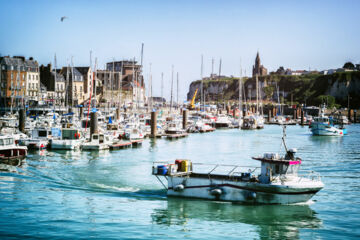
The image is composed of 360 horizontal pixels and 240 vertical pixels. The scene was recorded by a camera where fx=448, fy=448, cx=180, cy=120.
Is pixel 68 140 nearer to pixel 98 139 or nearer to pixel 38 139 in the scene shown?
pixel 98 139

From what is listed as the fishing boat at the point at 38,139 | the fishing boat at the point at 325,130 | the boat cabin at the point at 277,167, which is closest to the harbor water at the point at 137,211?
the boat cabin at the point at 277,167

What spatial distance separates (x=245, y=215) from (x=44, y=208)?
12936 millimetres

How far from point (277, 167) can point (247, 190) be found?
2.48m

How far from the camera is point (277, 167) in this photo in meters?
29.3

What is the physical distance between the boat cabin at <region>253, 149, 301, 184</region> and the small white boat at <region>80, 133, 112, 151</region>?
115 feet

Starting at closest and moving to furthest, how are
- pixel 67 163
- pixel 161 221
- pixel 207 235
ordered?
1. pixel 207 235
2. pixel 161 221
3. pixel 67 163

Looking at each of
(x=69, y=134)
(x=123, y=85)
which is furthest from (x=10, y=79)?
(x=69, y=134)

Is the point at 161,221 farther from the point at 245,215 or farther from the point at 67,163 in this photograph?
the point at 67,163

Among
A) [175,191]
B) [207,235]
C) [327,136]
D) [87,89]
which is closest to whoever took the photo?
[207,235]

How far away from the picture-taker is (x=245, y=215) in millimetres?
27766

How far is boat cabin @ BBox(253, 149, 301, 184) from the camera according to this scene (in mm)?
28969

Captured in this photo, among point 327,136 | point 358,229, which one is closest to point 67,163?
point 358,229

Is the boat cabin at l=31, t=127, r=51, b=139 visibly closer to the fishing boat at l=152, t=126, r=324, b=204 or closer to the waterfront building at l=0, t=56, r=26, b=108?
the fishing boat at l=152, t=126, r=324, b=204

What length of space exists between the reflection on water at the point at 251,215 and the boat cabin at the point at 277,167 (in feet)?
6.35
